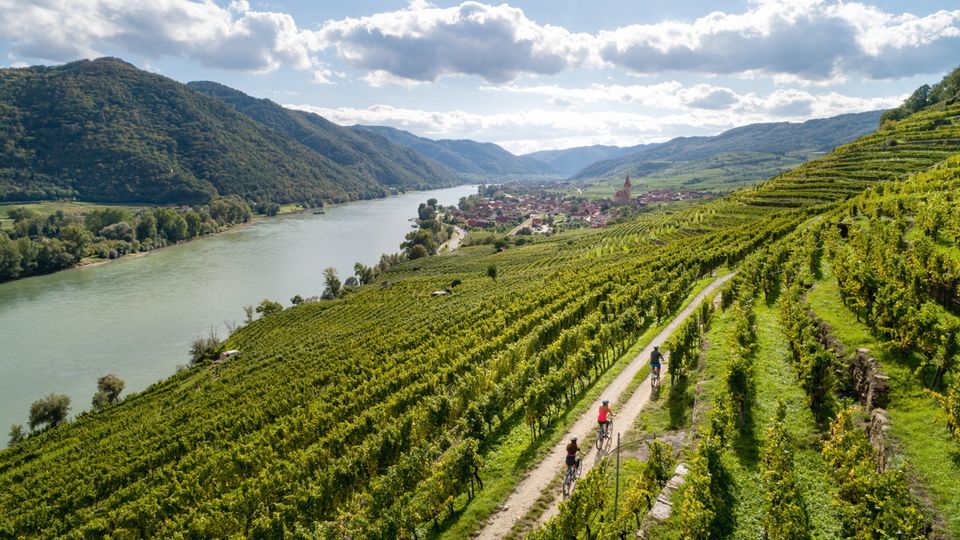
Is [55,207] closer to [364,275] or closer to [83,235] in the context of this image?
[83,235]

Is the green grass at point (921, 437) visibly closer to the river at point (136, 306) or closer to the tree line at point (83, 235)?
the river at point (136, 306)

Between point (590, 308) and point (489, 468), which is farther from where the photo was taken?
point (590, 308)

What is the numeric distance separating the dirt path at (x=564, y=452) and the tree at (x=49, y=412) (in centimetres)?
5508

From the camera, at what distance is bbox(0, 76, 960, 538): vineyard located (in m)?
12.4

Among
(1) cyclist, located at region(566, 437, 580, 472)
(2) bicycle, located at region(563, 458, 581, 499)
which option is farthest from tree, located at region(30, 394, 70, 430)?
(1) cyclist, located at region(566, 437, 580, 472)

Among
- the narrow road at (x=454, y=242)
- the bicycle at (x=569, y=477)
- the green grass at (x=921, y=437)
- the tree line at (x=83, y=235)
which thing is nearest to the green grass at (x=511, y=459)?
the bicycle at (x=569, y=477)

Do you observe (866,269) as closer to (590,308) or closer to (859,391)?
(859,391)

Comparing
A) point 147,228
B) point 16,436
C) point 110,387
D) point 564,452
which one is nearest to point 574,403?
point 564,452

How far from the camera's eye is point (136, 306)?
8619 cm

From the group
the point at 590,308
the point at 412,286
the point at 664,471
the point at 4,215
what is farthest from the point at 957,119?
the point at 4,215

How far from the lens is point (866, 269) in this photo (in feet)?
65.0

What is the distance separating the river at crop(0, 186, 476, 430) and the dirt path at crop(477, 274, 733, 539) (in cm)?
5792

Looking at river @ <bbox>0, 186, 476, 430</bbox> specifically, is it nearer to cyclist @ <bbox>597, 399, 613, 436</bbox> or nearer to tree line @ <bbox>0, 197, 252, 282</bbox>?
tree line @ <bbox>0, 197, 252, 282</bbox>

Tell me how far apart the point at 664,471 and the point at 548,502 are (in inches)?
163
